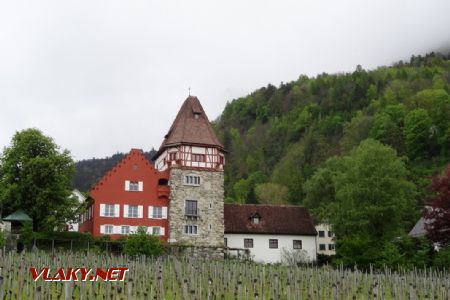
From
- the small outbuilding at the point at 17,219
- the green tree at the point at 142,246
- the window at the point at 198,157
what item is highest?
the window at the point at 198,157

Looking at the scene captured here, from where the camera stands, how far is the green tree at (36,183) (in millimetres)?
55062

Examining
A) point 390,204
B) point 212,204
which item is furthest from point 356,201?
point 212,204

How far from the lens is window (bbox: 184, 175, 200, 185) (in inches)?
2339

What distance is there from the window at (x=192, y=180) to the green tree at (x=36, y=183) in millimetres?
10769

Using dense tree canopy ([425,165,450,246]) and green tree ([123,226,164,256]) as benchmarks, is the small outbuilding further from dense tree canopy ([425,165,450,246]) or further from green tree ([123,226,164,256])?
dense tree canopy ([425,165,450,246])

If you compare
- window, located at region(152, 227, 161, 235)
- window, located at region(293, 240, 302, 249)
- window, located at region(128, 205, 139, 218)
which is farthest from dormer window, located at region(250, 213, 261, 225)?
window, located at region(128, 205, 139, 218)

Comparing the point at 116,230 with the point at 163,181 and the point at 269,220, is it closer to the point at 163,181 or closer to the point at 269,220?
the point at 163,181

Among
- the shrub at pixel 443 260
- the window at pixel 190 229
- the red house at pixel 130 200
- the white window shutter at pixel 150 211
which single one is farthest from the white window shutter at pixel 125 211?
the shrub at pixel 443 260

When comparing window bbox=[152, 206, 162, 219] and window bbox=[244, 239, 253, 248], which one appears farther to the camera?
window bbox=[244, 239, 253, 248]

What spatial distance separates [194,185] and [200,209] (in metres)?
2.41

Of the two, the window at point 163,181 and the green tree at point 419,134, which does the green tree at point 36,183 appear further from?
the green tree at point 419,134

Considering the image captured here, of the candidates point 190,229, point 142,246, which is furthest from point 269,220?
point 142,246

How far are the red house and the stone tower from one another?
1.27 metres

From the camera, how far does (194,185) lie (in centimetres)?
5956
